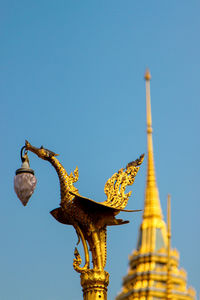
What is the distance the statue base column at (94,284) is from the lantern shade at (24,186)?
2.52 m

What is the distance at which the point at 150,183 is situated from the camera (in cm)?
1363

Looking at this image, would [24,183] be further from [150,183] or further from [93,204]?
[150,183]

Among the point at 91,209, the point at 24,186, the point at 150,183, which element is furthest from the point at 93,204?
the point at 150,183

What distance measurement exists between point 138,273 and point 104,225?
22.2 ft

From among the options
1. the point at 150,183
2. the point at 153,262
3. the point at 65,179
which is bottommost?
the point at 153,262

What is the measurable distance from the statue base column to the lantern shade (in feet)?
8.26

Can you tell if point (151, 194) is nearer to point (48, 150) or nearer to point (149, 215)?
point (149, 215)

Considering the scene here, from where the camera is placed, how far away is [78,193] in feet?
64.2

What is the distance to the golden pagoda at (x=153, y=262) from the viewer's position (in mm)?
12656

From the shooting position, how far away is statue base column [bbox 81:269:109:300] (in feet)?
61.7

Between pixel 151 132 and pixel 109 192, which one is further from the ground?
pixel 109 192

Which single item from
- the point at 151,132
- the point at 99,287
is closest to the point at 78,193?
the point at 99,287

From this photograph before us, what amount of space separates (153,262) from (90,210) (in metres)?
6.77

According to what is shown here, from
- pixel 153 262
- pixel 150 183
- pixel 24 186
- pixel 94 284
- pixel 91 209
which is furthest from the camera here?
pixel 91 209
